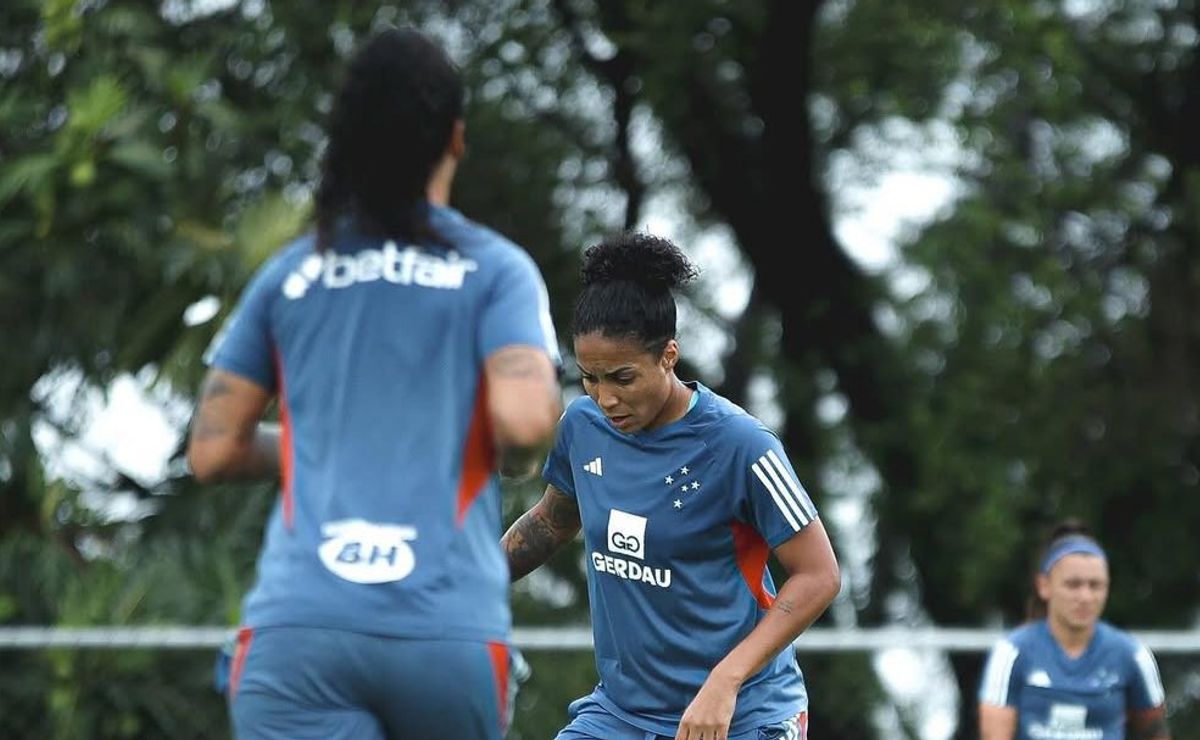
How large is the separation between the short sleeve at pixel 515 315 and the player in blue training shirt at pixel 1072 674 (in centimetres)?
508

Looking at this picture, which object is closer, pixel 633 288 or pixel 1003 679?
pixel 633 288

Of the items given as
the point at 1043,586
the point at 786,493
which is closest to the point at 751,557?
the point at 786,493

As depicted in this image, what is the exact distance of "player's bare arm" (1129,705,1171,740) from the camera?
797 cm

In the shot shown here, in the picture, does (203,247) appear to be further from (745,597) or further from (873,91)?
(745,597)

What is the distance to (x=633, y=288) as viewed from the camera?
16.4ft

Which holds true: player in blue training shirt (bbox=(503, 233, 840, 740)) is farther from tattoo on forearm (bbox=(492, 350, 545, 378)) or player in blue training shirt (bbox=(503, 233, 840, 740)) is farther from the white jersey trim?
the white jersey trim

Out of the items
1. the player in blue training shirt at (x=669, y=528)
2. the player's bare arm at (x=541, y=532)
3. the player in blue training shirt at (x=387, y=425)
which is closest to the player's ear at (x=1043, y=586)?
the player in blue training shirt at (x=669, y=528)

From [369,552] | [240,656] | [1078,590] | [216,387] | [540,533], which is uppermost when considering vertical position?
[216,387]

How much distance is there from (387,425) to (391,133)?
47 centimetres

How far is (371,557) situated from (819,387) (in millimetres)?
12423

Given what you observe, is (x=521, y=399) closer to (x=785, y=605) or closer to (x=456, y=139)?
(x=456, y=139)

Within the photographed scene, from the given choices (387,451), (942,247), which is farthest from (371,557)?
(942,247)

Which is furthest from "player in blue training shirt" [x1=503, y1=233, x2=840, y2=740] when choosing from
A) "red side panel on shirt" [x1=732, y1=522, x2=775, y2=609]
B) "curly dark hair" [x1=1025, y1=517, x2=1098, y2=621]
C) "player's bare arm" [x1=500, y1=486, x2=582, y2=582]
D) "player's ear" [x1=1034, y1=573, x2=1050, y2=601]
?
"curly dark hair" [x1=1025, y1=517, x2=1098, y2=621]

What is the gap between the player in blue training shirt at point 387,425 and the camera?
342 centimetres
